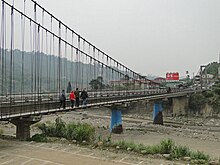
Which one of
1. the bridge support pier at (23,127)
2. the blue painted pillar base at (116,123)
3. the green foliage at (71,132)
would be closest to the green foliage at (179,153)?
the green foliage at (71,132)

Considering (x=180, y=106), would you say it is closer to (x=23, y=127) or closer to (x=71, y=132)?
(x=71, y=132)

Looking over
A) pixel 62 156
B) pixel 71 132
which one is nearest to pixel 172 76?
pixel 71 132

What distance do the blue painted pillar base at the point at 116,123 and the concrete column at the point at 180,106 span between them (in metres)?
23.4

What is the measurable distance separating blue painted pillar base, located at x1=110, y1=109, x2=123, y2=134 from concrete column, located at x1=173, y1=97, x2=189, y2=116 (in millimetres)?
23443

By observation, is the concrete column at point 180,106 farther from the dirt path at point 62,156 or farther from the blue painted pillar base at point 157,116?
the dirt path at point 62,156

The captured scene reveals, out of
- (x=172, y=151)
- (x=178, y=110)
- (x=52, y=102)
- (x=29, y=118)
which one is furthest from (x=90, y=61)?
(x=178, y=110)

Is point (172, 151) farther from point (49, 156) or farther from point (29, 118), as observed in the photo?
point (29, 118)

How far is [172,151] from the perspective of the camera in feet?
32.1

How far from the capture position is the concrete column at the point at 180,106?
160 ft

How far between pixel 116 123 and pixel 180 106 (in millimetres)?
25272

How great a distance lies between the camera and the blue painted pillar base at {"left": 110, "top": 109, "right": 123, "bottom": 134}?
2594 cm

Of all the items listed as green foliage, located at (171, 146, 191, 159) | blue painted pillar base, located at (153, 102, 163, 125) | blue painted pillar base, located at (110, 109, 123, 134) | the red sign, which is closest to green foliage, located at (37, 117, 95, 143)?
green foliage, located at (171, 146, 191, 159)

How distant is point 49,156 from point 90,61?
1847 cm

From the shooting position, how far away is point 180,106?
1935 inches
